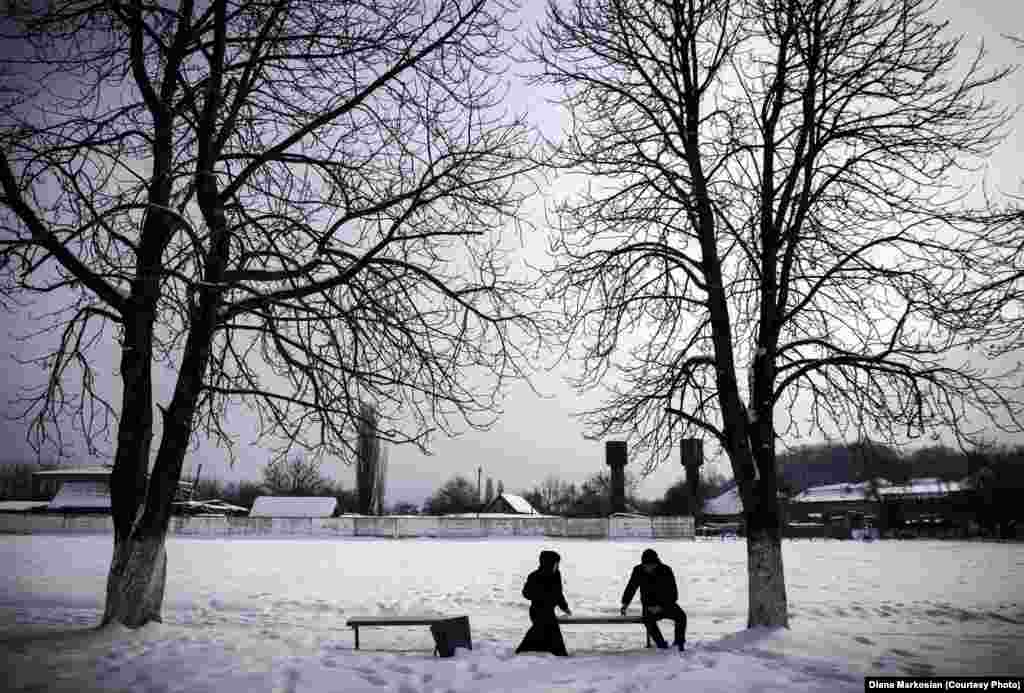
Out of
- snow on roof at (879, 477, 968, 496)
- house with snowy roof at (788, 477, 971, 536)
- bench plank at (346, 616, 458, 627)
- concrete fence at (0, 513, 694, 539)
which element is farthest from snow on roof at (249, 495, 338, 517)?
bench plank at (346, 616, 458, 627)

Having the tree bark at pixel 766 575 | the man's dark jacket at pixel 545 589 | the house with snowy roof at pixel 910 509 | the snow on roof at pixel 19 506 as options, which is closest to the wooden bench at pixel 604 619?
the man's dark jacket at pixel 545 589

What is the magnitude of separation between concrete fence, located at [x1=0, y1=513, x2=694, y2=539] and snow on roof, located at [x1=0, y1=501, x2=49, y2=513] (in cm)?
1596

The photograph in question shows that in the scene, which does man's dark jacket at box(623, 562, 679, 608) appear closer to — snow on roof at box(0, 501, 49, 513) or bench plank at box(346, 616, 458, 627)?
bench plank at box(346, 616, 458, 627)

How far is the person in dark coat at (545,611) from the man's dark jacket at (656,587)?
0.89 m

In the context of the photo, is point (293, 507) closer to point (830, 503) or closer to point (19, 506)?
point (19, 506)

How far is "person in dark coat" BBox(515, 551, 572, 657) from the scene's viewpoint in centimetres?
755

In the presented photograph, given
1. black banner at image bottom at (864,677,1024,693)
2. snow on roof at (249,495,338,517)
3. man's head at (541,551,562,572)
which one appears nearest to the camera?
black banner at image bottom at (864,677,1024,693)

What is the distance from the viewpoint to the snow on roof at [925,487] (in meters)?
66.8

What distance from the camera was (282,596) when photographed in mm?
14000

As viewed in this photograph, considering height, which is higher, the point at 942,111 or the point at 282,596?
the point at 942,111

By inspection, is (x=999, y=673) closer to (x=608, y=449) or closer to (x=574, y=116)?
(x=574, y=116)

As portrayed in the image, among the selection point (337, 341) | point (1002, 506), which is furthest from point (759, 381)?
point (1002, 506)

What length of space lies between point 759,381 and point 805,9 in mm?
5114

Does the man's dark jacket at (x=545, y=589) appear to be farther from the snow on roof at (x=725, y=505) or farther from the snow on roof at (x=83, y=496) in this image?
the snow on roof at (x=725, y=505)
